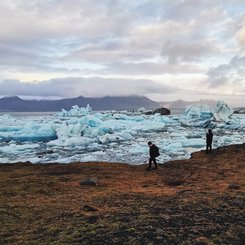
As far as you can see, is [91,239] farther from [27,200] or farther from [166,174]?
[166,174]

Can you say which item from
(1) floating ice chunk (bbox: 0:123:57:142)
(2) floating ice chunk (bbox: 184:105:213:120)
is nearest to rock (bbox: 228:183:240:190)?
(1) floating ice chunk (bbox: 0:123:57:142)

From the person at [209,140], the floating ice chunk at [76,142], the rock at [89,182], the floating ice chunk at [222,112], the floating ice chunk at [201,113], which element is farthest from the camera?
the floating ice chunk at [201,113]

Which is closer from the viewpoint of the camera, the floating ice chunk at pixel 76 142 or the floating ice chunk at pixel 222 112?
the floating ice chunk at pixel 76 142

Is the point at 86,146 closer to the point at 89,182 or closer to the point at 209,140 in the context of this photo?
the point at 209,140

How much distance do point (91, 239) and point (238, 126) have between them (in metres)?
41.3

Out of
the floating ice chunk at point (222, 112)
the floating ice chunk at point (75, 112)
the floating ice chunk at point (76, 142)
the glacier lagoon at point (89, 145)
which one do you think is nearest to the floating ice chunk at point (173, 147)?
the glacier lagoon at point (89, 145)

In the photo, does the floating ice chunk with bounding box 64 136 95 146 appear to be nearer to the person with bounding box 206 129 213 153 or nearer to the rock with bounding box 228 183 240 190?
the person with bounding box 206 129 213 153

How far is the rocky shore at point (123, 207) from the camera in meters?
6.69

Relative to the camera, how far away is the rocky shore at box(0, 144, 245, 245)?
6688 millimetres

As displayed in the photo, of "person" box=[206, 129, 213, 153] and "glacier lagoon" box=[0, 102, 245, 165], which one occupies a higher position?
"person" box=[206, 129, 213, 153]

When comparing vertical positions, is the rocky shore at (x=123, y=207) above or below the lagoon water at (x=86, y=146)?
above

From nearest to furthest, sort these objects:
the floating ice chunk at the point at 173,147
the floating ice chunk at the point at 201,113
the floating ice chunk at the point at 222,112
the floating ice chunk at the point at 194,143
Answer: the floating ice chunk at the point at 173,147
the floating ice chunk at the point at 194,143
the floating ice chunk at the point at 222,112
the floating ice chunk at the point at 201,113

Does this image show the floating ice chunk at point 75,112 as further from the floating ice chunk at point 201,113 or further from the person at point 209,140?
the person at point 209,140

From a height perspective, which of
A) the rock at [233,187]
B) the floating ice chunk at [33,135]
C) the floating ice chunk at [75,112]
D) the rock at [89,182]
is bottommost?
the floating ice chunk at [75,112]
